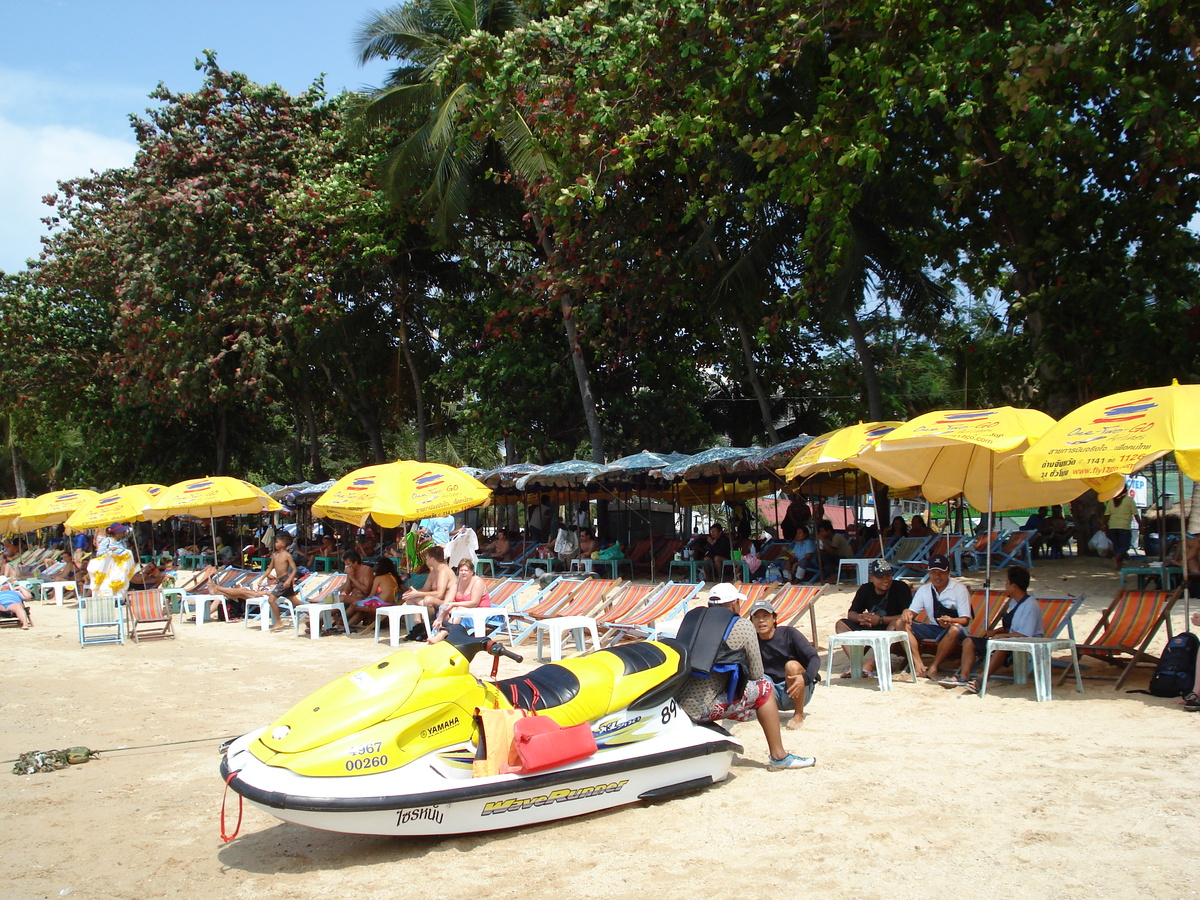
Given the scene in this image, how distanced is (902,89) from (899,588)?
719 centimetres

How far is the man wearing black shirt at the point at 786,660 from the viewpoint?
6551mm

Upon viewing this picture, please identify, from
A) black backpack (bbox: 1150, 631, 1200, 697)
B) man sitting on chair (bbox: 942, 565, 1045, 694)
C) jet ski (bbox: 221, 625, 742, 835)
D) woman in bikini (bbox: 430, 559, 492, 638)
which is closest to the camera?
jet ski (bbox: 221, 625, 742, 835)

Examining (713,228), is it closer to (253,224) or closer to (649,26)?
(649,26)

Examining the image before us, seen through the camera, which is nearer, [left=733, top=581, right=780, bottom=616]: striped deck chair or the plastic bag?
[left=733, top=581, right=780, bottom=616]: striped deck chair

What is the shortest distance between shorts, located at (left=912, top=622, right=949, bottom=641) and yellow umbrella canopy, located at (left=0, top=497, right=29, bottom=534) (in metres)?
20.2

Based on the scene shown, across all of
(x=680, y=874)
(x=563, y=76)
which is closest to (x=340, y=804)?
(x=680, y=874)

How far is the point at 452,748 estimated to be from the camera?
4691 mm

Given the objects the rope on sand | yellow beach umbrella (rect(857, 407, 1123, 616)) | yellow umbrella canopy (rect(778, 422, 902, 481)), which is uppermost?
yellow umbrella canopy (rect(778, 422, 902, 481))

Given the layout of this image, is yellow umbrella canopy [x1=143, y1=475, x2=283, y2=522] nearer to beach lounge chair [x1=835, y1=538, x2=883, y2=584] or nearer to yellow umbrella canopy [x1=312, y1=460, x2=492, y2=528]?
yellow umbrella canopy [x1=312, y1=460, x2=492, y2=528]

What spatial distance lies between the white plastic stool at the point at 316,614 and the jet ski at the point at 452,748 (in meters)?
8.40

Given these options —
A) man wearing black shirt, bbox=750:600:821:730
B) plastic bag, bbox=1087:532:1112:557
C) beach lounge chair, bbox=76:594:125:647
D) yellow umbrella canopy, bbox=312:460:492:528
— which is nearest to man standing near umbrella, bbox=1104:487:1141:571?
plastic bag, bbox=1087:532:1112:557

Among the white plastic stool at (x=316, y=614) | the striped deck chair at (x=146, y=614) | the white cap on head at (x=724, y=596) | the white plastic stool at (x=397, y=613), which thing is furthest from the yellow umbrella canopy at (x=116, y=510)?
the white cap on head at (x=724, y=596)

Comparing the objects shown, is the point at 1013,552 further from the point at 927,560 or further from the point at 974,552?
the point at 927,560

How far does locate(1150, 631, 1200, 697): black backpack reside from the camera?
284 inches
